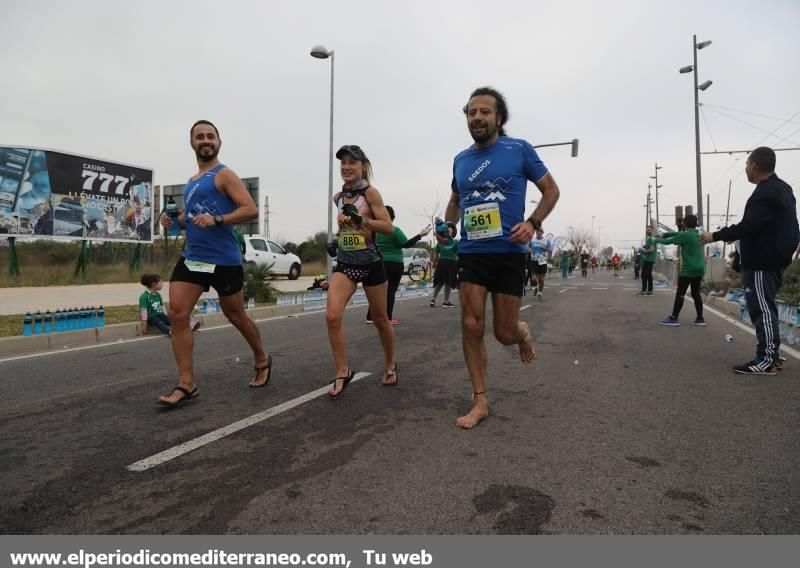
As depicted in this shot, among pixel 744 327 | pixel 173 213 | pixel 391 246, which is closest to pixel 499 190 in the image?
pixel 173 213

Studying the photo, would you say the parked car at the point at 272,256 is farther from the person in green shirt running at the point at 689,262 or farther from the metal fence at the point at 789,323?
the metal fence at the point at 789,323

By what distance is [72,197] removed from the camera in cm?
1919

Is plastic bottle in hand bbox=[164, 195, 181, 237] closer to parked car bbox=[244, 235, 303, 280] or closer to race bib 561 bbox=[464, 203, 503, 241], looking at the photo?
race bib 561 bbox=[464, 203, 503, 241]

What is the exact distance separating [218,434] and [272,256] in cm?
1978

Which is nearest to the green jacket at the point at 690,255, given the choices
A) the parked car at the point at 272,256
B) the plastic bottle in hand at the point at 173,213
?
Result: the plastic bottle in hand at the point at 173,213

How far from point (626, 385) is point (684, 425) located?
1086 millimetres

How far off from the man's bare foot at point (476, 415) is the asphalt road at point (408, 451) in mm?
87

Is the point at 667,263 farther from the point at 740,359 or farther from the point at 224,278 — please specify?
the point at 224,278

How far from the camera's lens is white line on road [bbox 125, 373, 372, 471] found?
8.85ft

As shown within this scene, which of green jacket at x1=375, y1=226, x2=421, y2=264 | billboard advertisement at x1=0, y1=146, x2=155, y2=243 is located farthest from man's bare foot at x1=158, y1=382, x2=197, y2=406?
billboard advertisement at x1=0, y1=146, x2=155, y2=243

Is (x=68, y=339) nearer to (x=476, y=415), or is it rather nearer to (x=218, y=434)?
(x=218, y=434)

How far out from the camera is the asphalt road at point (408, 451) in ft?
6.93

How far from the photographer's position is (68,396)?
4074mm
